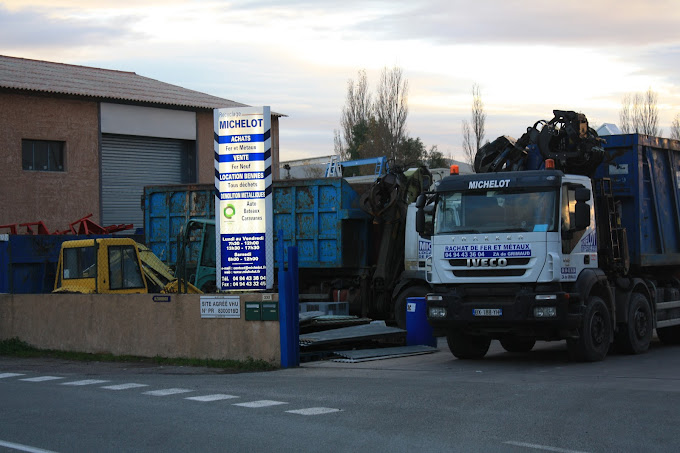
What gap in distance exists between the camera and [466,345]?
52.7ft

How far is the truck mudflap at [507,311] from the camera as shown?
14.2 m

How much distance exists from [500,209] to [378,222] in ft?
22.9

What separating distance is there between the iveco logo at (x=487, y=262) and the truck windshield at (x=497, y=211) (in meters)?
0.44

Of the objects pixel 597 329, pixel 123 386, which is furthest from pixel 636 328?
pixel 123 386

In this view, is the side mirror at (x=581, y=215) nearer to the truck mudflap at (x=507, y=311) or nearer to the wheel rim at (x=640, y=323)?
the truck mudflap at (x=507, y=311)

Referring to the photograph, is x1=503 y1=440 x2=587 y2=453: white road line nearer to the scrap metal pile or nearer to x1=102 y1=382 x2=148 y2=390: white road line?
x1=102 y1=382 x2=148 y2=390: white road line

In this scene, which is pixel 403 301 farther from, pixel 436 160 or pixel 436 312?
pixel 436 160

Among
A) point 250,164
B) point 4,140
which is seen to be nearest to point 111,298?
point 250,164

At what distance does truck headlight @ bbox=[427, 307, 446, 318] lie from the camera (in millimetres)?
14953

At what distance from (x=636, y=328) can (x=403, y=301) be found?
17.3 feet

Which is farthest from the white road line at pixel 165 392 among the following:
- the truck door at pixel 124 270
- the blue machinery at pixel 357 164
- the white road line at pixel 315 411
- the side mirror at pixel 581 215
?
the blue machinery at pixel 357 164

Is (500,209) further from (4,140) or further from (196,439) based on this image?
(4,140)

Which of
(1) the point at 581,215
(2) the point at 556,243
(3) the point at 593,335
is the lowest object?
(3) the point at 593,335

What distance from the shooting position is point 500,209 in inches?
583
